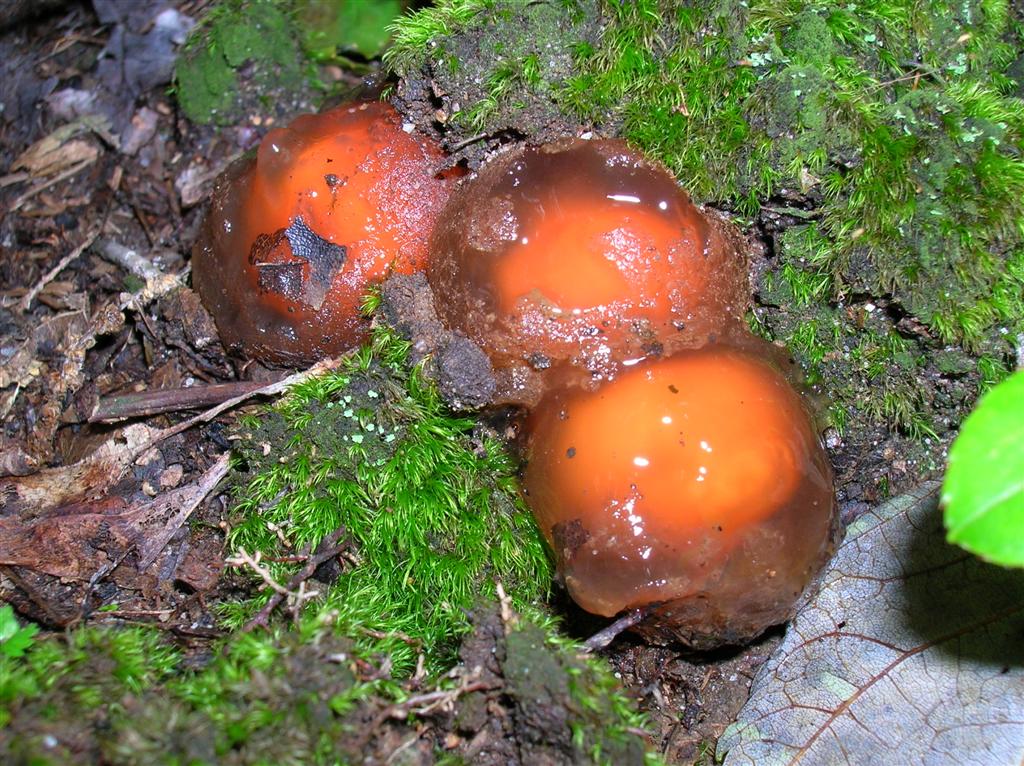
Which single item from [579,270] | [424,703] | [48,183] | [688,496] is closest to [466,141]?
[579,270]

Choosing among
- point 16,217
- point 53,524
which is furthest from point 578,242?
point 16,217

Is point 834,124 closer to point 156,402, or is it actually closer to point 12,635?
point 156,402

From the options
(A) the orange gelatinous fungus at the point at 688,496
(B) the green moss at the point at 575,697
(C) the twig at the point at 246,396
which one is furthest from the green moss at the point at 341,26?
(B) the green moss at the point at 575,697

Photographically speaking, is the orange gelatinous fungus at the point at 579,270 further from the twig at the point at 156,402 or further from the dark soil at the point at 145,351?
the twig at the point at 156,402

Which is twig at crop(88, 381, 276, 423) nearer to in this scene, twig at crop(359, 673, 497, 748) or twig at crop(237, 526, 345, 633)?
twig at crop(237, 526, 345, 633)

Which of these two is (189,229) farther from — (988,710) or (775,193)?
(988,710)
